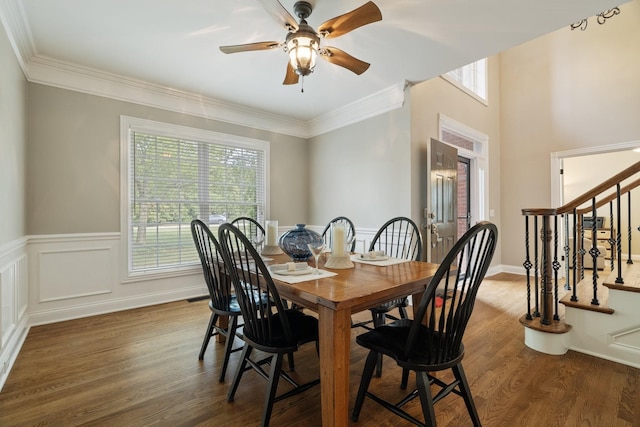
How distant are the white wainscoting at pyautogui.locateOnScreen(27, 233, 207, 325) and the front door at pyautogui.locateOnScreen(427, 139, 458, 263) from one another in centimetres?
333

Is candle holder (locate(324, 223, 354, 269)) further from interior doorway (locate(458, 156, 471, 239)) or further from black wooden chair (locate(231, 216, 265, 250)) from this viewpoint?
interior doorway (locate(458, 156, 471, 239))

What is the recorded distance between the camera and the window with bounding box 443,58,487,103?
15.2ft

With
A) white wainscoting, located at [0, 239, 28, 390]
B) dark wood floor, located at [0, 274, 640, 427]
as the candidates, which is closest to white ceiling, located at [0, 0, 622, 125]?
white wainscoting, located at [0, 239, 28, 390]

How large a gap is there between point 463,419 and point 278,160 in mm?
3853

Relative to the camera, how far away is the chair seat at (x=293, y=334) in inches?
58.2

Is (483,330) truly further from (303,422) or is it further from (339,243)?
(303,422)

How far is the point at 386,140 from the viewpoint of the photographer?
374 cm

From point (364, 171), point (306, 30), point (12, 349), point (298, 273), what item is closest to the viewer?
point (298, 273)

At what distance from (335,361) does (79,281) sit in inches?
122

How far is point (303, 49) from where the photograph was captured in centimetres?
198

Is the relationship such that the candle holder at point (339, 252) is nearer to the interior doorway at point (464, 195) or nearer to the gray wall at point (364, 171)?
the gray wall at point (364, 171)

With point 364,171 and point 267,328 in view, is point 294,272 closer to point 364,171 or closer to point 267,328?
point 267,328

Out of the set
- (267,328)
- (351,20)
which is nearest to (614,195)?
(351,20)

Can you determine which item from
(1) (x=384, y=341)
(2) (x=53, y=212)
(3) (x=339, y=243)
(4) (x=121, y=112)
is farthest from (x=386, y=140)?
(2) (x=53, y=212)
